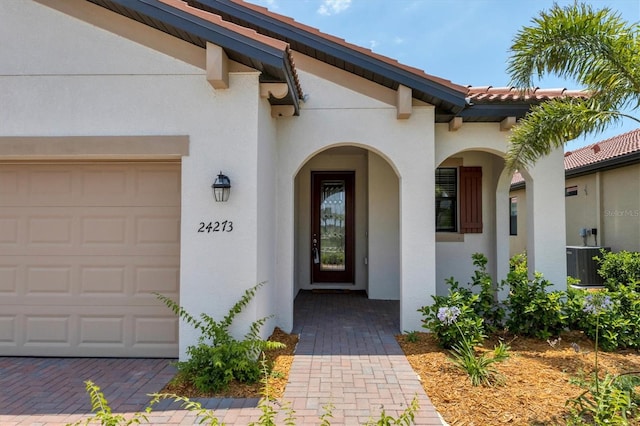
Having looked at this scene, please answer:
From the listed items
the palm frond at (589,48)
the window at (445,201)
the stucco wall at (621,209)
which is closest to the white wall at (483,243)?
the window at (445,201)

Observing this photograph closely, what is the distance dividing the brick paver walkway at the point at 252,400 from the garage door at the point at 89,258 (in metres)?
0.35

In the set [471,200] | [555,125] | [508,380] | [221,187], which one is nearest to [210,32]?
[221,187]

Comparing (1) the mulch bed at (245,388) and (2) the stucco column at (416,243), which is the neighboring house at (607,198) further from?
(1) the mulch bed at (245,388)

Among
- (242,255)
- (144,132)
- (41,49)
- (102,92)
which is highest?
(41,49)

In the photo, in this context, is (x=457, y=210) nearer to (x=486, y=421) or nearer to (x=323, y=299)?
(x=323, y=299)

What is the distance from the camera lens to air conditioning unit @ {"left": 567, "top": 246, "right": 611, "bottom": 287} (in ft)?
41.3

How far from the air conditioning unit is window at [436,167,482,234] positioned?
6.43 m

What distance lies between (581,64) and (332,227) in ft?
21.6

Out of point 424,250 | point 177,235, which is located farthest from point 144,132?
point 424,250

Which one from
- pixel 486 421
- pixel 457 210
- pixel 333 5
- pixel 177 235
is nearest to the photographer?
pixel 486 421

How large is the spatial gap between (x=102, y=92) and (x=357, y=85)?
13.0ft

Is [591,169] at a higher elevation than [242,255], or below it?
higher

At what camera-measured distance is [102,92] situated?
16.6 feet

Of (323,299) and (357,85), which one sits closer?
(357,85)
